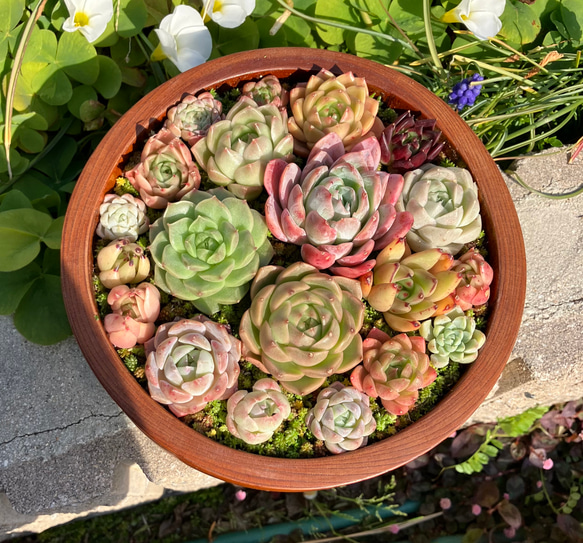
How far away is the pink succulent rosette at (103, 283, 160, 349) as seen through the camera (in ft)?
2.71

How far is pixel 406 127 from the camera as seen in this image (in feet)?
3.03

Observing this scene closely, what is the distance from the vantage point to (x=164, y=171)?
0.90 m

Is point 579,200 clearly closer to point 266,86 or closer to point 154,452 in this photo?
point 266,86

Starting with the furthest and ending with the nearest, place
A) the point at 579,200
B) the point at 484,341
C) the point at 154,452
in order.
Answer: the point at 579,200
the point at 154,452
the point at 484,341

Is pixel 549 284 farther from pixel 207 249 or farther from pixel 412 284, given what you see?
pixel 207 249

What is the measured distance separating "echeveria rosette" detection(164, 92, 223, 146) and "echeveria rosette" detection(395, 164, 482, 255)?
14.8 inches

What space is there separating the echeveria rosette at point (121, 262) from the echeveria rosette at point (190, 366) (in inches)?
4.7

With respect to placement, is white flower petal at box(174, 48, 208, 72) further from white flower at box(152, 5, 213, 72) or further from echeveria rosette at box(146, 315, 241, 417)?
echeveria rosette at box(146, 315, 241, 417)

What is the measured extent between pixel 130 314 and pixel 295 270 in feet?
0.93

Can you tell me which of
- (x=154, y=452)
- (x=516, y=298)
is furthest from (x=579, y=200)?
(x=154, y=452)

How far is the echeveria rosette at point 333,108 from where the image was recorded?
89cm

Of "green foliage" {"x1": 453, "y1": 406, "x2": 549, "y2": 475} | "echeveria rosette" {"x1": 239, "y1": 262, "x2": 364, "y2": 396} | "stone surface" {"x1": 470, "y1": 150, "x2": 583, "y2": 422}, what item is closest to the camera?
"echeveria rosette" {"x1": 239, "y1": 262, "x2": 364, "y2": 396}

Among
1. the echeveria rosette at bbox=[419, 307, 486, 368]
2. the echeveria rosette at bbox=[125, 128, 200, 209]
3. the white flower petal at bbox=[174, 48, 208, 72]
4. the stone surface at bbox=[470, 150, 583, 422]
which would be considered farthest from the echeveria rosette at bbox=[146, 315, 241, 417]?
the stone surface at bbox=[470, 150, 583, 422]

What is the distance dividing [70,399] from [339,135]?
2.68 feet
